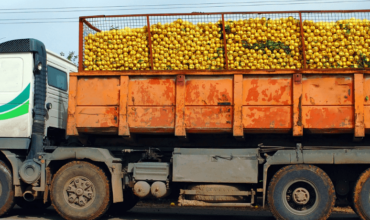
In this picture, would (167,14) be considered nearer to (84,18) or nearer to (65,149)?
(84,18)

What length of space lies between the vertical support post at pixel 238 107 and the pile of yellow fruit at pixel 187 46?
0.51 m

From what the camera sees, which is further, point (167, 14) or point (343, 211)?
point (343, 211)

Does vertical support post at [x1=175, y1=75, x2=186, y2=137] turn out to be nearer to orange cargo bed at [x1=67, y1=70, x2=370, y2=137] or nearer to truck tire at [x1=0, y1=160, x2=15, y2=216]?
orange cargo bed at [x1=67, y1=70, x2=370, y2=137]

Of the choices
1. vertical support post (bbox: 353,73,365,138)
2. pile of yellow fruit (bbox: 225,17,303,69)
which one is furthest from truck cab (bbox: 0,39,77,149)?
vertical support post (bbox: 353,73,365,138)

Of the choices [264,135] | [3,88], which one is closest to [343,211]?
[264,135]

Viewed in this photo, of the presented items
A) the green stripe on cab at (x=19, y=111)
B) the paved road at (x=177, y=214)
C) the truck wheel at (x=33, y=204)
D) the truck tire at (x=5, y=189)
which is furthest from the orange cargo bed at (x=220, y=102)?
the truck wheel at (x=33, y=204)

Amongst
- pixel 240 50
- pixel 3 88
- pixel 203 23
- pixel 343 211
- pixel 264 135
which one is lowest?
pixel 343 211

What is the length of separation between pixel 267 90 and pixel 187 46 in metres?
1.65

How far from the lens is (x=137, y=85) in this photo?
7.93 meters

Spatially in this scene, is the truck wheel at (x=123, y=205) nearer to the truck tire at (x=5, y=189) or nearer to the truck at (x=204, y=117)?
the truck at (x=204, y=117)

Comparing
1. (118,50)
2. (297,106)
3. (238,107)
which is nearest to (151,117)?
(118,50)

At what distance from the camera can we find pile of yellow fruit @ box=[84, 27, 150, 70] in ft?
26.7

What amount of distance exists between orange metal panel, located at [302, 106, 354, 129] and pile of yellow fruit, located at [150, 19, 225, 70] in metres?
1.74

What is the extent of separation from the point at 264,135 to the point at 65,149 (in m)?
3.72
